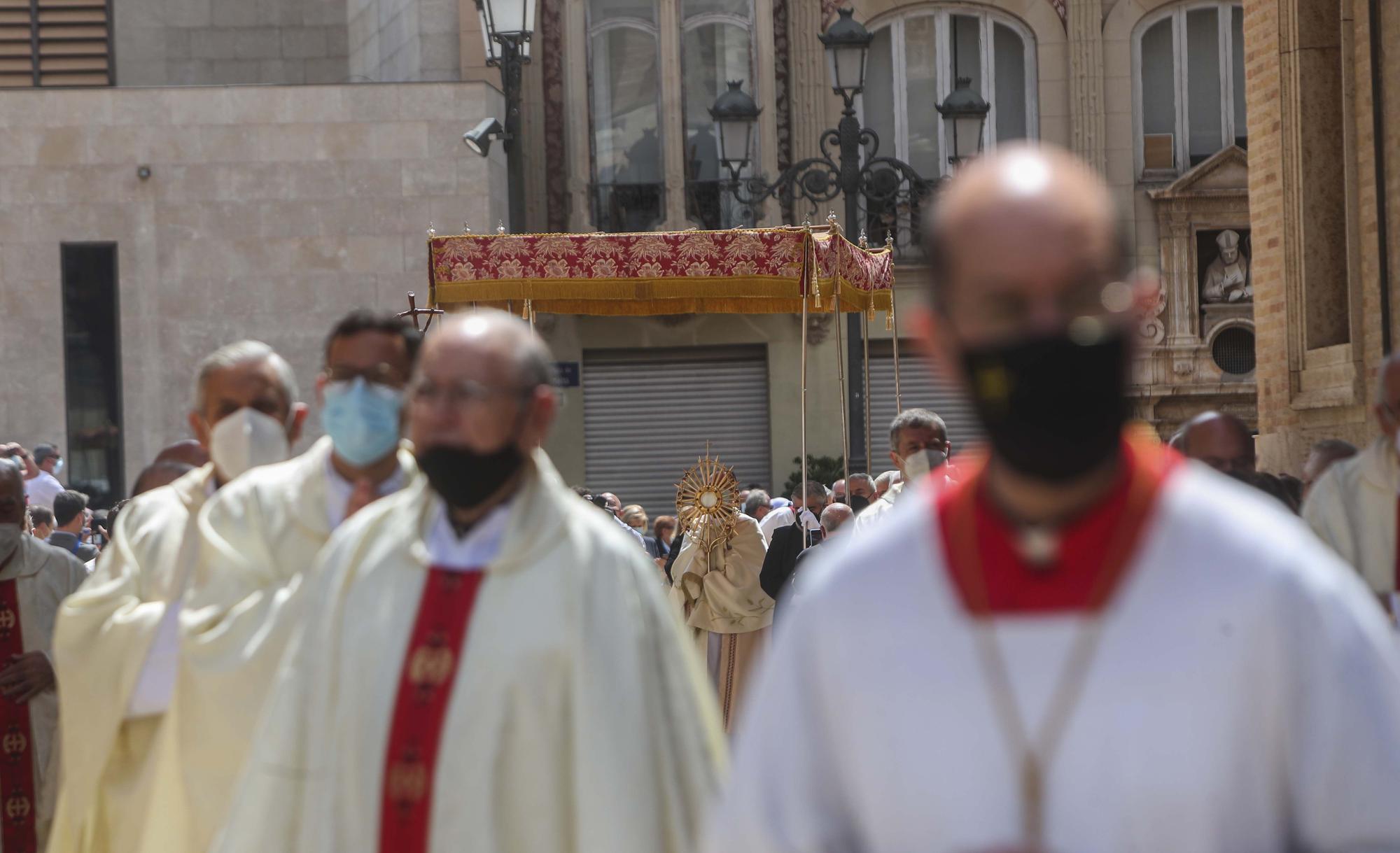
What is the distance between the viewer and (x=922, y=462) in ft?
25.4

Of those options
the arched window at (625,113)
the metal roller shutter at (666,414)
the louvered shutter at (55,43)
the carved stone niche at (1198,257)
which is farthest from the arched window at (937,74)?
the louvered shutter at (55,43)

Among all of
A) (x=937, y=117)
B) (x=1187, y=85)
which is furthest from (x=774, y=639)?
(x=1187, y=85)

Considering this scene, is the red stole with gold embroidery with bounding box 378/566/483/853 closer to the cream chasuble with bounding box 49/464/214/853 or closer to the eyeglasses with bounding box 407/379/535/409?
the eyeglasses with bounding box 407/379/535/409

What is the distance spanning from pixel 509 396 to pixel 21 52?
20.7 m

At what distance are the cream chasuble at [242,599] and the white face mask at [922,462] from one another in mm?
3277

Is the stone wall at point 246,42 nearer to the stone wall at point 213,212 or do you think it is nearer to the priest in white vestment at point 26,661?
the stone wall at point 213,212

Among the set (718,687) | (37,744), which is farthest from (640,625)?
(718,687)

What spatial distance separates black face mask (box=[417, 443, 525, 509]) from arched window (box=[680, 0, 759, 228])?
19729 mm

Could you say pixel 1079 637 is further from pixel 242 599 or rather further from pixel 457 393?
pixel 242 599

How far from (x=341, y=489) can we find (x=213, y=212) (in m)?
16.2

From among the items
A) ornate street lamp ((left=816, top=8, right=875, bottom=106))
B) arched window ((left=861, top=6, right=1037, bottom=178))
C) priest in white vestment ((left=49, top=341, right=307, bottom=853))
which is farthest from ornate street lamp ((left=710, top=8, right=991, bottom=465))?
arched window ((left=861, top=6, right=1037, bottom=178))

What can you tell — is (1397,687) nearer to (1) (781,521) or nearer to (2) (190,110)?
(1) (781,521)

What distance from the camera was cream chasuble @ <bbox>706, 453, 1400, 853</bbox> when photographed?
6.88 feet

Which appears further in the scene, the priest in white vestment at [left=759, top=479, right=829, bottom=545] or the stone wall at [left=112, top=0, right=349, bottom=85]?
the stone wall at [left=112, top=0, right=349, bottom=85]
